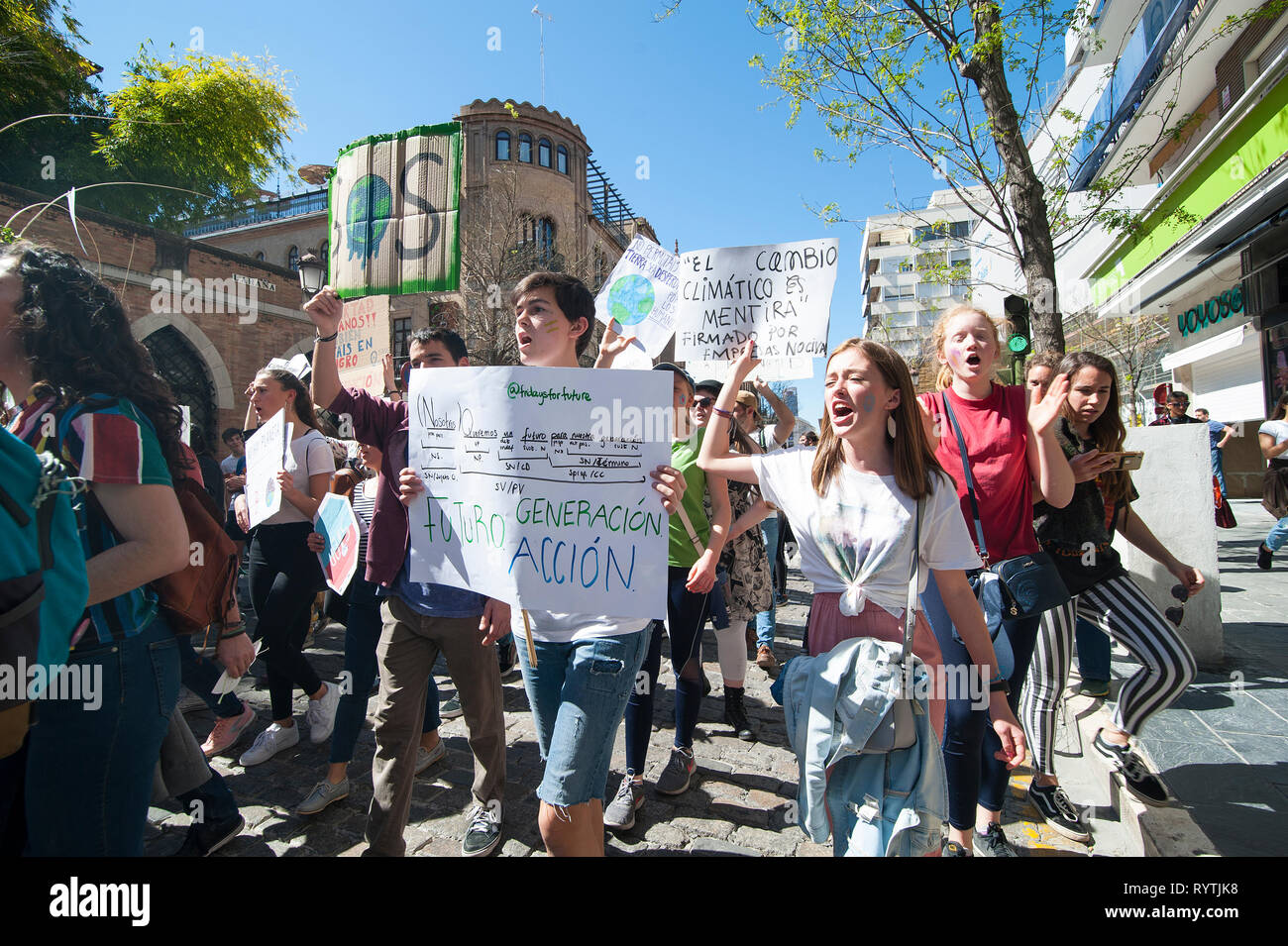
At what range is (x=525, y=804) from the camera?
11.0 feet

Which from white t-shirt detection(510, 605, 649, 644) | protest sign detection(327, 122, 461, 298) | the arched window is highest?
the arched window

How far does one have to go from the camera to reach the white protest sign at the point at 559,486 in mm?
2182

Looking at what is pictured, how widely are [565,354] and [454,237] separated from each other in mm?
3825

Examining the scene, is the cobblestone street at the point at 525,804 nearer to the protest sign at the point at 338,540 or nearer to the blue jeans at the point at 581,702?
the blue jeans at the point at 581,702

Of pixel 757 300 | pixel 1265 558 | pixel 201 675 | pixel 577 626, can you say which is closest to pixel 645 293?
pixel 757 300

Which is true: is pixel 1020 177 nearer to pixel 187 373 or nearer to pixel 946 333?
pixel 946 333

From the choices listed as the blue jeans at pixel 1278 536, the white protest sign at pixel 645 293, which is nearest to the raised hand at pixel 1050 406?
the white protest sign at pixel 645 293

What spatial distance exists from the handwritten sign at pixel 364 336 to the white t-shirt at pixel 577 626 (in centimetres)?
384

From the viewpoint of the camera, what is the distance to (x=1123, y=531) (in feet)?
11.4

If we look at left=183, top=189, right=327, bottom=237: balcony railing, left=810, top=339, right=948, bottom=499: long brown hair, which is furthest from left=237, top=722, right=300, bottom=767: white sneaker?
left=183, top=189, right=327, bottom=237: balcony railing

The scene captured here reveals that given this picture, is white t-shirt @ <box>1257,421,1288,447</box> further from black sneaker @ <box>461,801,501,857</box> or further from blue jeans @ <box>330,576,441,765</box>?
blue jeans @ <box>330,576,441,765</box>

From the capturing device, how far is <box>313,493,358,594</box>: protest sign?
2.81m

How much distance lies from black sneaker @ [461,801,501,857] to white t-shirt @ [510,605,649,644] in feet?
3.73
